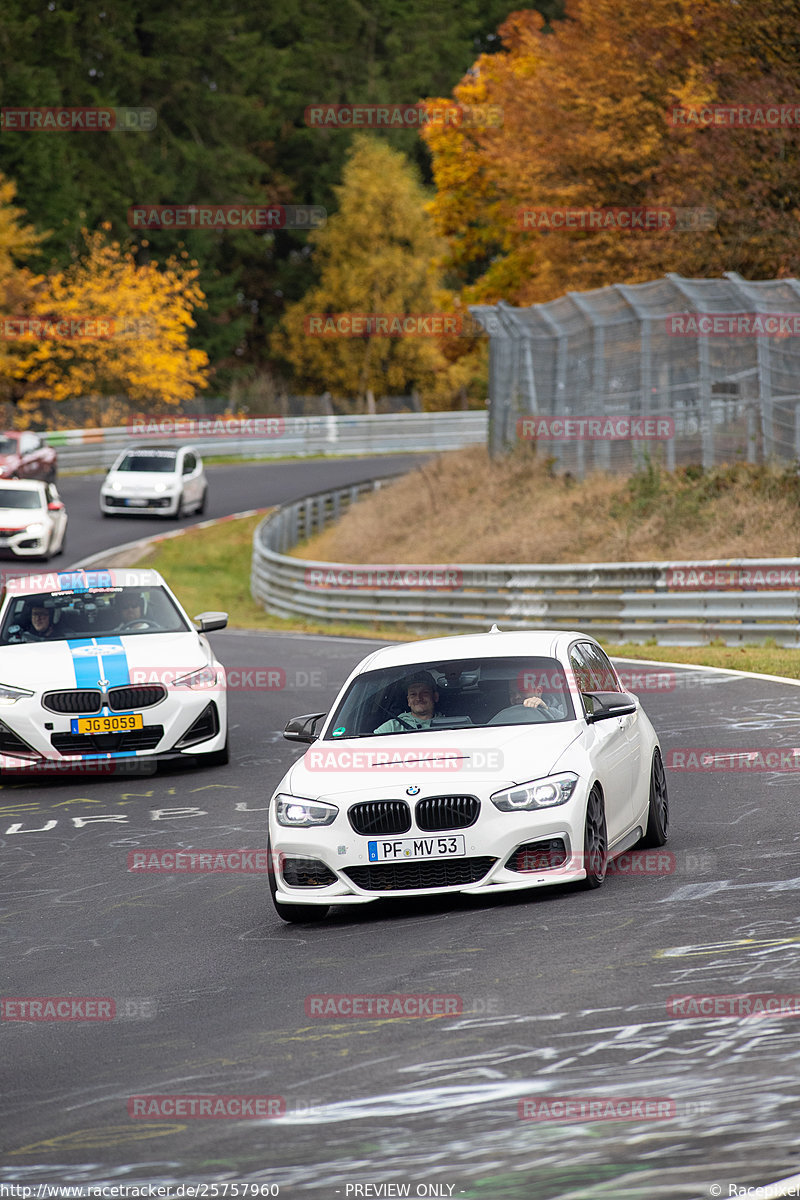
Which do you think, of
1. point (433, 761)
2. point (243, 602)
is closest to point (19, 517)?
point (243, 602)

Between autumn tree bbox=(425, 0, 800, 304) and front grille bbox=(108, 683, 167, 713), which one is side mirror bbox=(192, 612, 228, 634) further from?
autumn tree bbox=(425, 0, 800, 304)

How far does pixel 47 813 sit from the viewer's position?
42.6ft

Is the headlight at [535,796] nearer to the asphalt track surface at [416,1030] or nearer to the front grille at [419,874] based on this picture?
the front grille at [419,874]

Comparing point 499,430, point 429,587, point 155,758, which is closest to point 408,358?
point 499,430

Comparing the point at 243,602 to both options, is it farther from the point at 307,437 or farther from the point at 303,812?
the point at 303,812

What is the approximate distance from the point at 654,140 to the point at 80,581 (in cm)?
2276

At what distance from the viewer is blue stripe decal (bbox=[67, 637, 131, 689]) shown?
13.9 m

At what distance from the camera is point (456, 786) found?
8.47m

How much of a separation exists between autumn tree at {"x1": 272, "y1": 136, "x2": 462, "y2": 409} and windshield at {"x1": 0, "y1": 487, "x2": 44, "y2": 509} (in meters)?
44.3

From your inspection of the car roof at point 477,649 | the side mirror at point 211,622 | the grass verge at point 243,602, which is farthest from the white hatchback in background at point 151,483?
the car roof at point 477,649

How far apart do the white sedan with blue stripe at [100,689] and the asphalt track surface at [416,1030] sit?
2113mm

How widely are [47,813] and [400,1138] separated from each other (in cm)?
825

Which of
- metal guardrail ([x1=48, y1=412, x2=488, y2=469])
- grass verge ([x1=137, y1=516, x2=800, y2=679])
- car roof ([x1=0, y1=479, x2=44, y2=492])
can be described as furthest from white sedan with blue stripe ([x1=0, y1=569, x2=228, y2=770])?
metal guardrail ([x1=48, y1=412, x2=488, y2=469])

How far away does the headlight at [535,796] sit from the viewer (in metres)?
8.44
